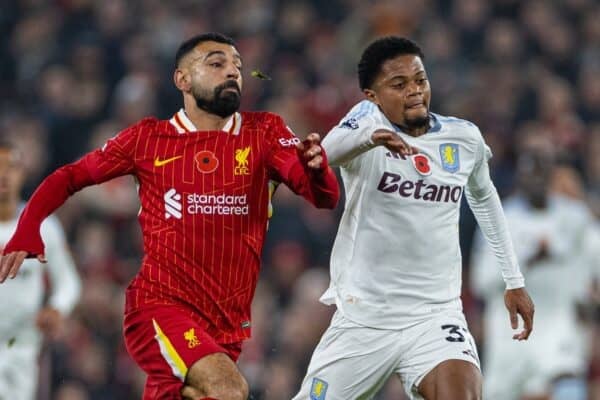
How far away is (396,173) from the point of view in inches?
288

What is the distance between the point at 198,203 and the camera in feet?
23.6

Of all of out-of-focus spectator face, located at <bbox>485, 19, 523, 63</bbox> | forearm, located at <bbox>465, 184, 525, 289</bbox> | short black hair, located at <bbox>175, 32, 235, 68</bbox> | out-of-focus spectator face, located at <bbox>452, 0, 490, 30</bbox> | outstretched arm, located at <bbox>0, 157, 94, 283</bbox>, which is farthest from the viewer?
out-of-focus spectator face, located at <bbox>452, 0, 490, 30</bbox>

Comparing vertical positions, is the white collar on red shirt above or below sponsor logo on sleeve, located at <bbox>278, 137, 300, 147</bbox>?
above

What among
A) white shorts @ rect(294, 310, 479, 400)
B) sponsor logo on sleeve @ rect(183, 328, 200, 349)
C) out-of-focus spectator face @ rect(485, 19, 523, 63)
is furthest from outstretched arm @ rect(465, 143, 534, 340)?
out-of-focus spectator face @ rect(485, 19, 523, 63)

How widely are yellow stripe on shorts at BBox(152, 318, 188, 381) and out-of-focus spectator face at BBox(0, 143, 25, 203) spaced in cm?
321

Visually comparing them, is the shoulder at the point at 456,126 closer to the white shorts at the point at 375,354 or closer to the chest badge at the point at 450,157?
the chest badge at the point at 450,157

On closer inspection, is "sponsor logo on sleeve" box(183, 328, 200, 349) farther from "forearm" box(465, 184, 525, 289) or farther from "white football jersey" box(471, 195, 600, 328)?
"white football jersey" box(471, 195, 600, 328)

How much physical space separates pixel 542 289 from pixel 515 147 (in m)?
3.05

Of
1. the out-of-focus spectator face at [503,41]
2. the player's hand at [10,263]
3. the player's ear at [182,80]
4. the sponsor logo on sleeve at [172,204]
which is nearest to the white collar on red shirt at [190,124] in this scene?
the player's ear at [182,80]

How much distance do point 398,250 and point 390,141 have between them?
88cm

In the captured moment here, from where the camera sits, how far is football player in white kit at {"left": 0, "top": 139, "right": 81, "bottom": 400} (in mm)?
9781

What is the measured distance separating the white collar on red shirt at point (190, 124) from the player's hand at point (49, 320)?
2611mm

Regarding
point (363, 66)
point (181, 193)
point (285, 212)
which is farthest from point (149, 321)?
point (285, 212)

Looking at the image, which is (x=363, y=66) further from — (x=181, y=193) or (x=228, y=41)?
(x=181, y=193)
